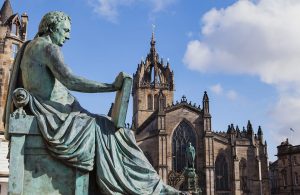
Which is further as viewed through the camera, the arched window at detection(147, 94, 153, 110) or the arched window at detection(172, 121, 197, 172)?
the arched window at detection(147, 94, 153, 110)

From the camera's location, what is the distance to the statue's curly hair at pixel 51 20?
398 cm

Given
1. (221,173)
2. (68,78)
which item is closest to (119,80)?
(68,78)

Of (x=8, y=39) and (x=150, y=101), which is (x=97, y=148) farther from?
(x=150, y=101)

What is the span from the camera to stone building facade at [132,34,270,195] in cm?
4662

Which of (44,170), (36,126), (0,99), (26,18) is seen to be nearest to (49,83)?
(36,126)

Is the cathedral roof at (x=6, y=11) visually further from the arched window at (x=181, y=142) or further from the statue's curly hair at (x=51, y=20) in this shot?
the statue's curly hair at (x=51, y=20)

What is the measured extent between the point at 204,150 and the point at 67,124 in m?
45.4

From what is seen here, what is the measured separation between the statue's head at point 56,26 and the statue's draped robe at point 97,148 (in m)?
0.63

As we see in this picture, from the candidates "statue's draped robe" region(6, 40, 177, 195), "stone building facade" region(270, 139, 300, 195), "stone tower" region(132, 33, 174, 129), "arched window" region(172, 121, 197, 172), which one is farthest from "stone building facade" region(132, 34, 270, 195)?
"statue's draped robe" region(6, 40, 177, 195)

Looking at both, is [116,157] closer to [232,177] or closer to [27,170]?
[27,170]

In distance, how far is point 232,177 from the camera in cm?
4844

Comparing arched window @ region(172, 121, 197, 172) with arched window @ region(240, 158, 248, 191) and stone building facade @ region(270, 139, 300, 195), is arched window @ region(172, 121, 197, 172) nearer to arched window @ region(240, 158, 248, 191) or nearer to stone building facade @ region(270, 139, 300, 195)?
arched window @ region(240, 158, 248, 191)

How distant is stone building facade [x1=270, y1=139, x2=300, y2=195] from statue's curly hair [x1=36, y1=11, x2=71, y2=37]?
189 feet

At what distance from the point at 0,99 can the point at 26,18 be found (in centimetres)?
644
